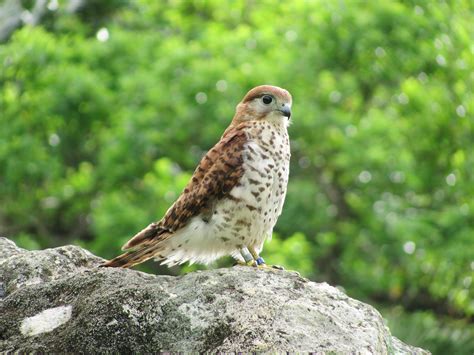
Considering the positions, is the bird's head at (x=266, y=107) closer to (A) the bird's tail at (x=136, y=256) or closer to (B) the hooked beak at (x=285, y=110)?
(B) the hooked beak at (x=285, y=110)

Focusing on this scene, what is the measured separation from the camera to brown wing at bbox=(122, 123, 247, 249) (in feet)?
15.2

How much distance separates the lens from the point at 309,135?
41.3 ft

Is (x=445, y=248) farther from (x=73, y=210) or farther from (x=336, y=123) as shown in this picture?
(x=73, y=210)

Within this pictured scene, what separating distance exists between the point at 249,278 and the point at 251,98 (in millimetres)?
1736

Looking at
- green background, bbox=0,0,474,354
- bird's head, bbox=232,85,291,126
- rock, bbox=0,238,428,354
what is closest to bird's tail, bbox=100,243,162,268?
rock, bbox=0,238,428,354

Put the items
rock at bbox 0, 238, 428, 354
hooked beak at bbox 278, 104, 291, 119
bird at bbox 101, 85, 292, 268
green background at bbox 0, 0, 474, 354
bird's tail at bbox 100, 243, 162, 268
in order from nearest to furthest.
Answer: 1. rock at bbox 0, 238, 428, 354
2. bird's tail at bbox 100, 243, 162, 268
3. bird at bbox 101, 85, 292, 268
4. hooked beak at bbox 278, 104, 291, 119
5. green background at bbox 0, 0, 474, 354

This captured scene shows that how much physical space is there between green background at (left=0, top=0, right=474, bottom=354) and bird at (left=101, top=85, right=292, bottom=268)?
5.84 m

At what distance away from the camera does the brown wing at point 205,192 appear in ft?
15.2

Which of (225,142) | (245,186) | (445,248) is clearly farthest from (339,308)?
(445,248)

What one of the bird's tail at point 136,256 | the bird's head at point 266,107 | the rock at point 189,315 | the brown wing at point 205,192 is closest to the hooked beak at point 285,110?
the bird's head at point 266,107

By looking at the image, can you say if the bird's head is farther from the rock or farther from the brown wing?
the rock

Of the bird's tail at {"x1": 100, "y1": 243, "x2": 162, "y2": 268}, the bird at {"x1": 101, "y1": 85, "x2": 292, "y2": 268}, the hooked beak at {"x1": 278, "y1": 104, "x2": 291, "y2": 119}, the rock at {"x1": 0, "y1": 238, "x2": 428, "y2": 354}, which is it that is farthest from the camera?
the hooked beak at {"x1": 278, "y1": 104, "x2": 291, "y2": 119}

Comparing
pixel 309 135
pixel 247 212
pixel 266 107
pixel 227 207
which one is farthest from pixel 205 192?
pixel 309 135

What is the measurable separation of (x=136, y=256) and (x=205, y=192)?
1.63 ft
